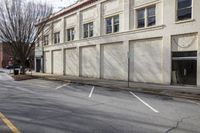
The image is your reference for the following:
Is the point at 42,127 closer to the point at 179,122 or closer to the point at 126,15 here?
the point at 179,122

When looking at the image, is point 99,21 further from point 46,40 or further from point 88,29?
point 46,40

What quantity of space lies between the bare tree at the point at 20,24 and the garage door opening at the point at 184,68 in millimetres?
19639

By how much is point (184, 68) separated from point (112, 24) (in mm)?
9899

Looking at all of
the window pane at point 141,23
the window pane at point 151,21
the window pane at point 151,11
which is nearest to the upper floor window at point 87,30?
the window pane at point 141,23

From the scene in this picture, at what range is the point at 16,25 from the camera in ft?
109

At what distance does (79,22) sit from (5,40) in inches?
383

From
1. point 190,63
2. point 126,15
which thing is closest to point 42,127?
point 190,63

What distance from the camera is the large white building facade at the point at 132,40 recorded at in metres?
20.3

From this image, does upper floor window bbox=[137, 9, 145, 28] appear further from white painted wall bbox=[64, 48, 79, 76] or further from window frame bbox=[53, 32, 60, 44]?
window frame bbox=[53, 32, 60, 44]

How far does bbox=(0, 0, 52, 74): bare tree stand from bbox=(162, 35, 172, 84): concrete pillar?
18.4 metres

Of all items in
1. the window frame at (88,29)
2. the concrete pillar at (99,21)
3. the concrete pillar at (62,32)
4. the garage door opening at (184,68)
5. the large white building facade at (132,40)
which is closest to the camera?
the garage door opening at (184,68)

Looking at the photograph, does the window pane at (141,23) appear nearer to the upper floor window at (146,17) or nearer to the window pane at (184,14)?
the upper floor window at (146,17)

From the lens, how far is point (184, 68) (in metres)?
20.5

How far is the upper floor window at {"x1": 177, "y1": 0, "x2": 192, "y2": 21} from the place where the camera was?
20.1 m
